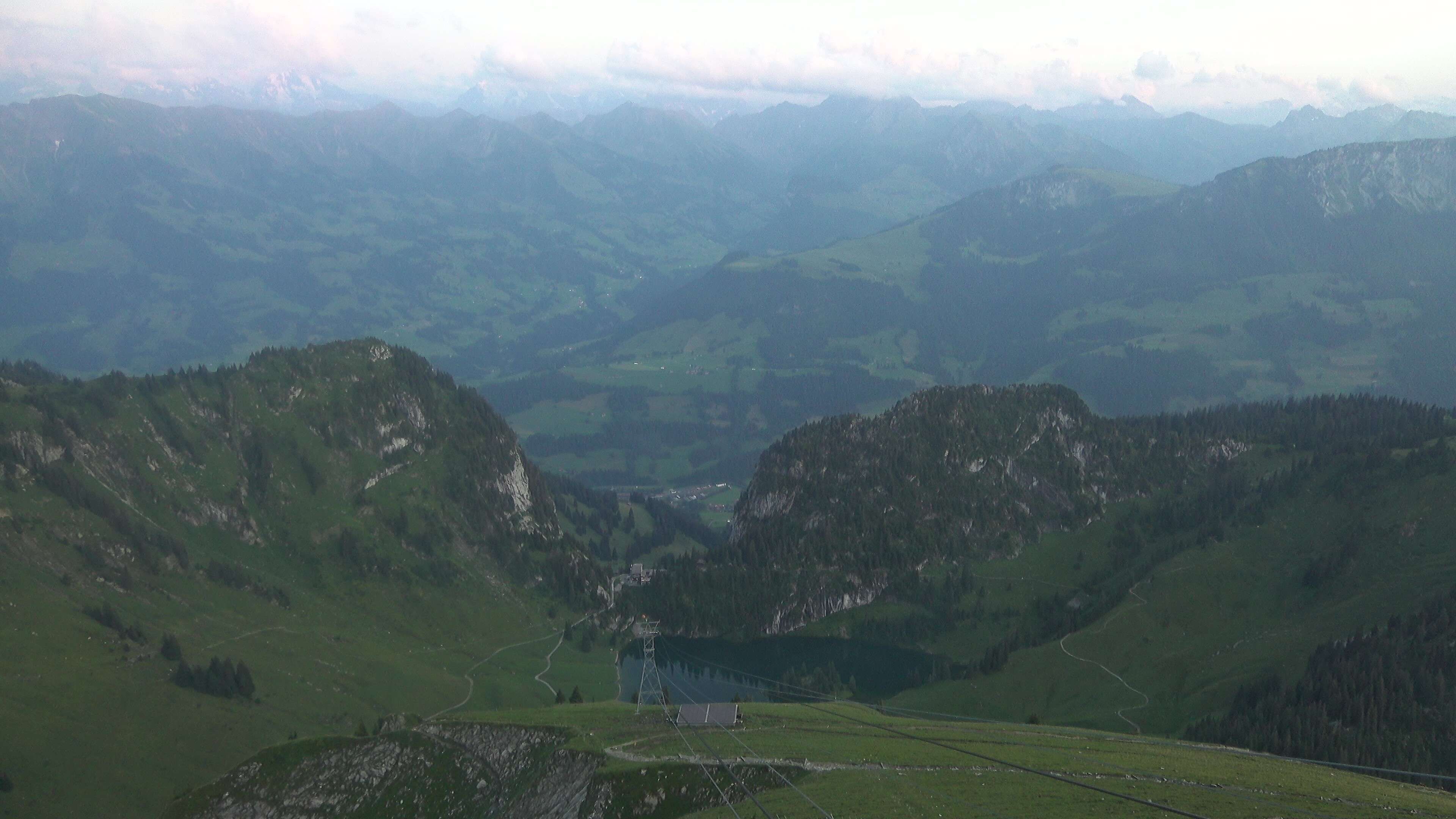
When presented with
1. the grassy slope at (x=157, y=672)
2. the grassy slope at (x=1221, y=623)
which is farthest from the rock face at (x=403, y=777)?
the grassy slope at (x=1221, y=623)

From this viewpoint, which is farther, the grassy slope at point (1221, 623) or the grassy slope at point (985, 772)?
the grassy slope at point (1221, 623)

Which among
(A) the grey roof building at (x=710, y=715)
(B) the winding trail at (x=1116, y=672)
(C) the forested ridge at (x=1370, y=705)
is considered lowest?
(B) the winding trail at (x=1116, y=672)

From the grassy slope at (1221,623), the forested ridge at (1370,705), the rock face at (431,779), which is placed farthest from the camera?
the grassy slope at (1221,623)

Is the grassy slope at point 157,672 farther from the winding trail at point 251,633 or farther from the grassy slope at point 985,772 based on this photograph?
the grassy slope at point 985,772

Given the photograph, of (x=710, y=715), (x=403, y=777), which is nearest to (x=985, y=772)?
(x=710, y=715)

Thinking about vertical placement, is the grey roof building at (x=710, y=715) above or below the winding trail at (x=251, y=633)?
above

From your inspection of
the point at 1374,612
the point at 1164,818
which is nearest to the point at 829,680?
the point at 1374,612

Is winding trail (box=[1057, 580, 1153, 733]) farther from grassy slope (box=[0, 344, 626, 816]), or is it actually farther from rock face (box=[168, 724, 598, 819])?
rock face (box=[168, 724, 598, 819])
